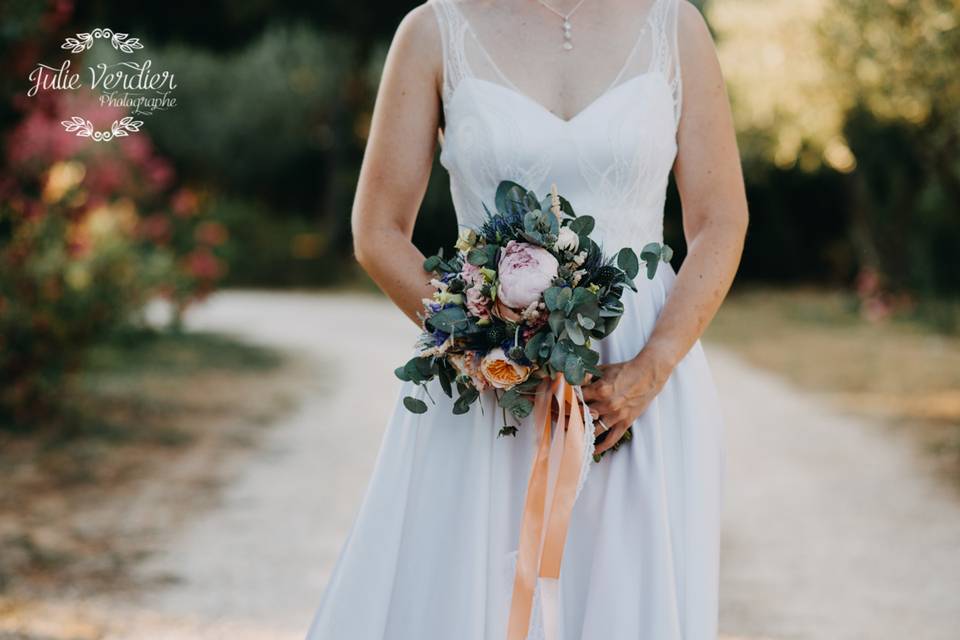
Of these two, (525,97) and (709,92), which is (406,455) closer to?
(525,97)

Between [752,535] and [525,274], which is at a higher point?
[752,535]

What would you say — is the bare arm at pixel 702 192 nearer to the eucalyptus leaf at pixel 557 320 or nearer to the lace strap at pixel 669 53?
the lace strap at pixel 669 53

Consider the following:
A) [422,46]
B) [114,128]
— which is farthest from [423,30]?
[114,128]

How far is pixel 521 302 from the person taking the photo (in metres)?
2.05

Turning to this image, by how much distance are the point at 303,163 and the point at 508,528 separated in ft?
76.1

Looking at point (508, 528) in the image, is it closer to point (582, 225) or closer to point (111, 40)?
point (582, 225)

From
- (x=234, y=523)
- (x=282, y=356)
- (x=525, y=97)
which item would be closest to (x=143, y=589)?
(x=234, y=523)

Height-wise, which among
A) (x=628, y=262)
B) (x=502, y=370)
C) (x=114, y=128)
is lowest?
(x=502, y=370)

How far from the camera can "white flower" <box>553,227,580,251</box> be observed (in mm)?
2104

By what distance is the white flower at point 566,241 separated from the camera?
6.90ft

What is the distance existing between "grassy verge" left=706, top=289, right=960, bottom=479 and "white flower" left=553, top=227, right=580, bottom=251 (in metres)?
6.16

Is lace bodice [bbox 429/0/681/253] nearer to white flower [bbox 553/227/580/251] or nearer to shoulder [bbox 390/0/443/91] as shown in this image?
shoulder [bbox 390/0/443/91]

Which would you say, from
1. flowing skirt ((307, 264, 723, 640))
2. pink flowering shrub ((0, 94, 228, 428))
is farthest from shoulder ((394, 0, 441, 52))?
pink flowering shrub ((0, 94, 228, 428))

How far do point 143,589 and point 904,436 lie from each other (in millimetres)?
5770
